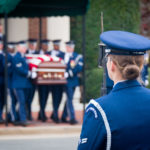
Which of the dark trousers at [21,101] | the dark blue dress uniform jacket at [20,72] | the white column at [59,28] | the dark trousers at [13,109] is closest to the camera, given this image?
the dark blue dress uniform jacket at [20,72]

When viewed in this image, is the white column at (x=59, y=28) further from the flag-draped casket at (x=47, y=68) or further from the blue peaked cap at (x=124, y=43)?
the blue peaked cap at (x=124, y=43)

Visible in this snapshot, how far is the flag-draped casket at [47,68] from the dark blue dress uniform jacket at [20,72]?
0.23 meters

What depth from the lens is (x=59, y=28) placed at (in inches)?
640

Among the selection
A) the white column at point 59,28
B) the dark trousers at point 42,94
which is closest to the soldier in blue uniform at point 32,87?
the dark trousers at point 42,94

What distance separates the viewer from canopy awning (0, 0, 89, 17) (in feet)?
41.1

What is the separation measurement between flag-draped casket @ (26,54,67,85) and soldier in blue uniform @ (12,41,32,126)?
21cm

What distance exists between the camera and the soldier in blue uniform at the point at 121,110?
276 cm

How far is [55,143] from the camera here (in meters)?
10.0

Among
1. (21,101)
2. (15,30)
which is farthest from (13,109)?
(15,30)

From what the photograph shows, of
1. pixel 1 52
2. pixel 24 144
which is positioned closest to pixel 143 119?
pixel 24 144

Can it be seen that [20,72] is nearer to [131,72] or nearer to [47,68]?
[47,68]

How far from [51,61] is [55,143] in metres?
2.48

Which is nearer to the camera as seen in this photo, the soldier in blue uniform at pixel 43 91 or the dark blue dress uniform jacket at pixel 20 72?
the dark blue dress uniform jacket at pixel 20 72

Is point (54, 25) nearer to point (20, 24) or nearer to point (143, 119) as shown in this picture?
point (20, 24)
